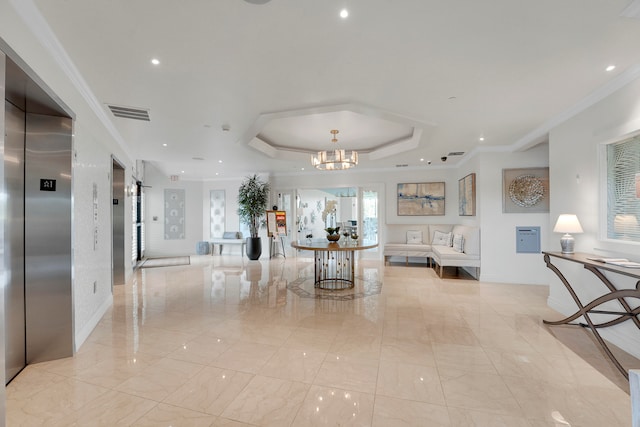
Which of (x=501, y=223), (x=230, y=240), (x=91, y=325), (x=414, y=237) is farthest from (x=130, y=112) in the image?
(x=414, y=237)

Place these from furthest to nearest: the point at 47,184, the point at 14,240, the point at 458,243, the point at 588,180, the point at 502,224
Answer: the point at 458,243 < the point at 502,224 < the point at 588,180 < the point at 47,184 < the point at 14,240

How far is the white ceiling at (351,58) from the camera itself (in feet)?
6.79

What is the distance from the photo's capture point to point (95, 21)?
2158 millimetres

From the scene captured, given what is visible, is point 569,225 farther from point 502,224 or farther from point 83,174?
point 83,174

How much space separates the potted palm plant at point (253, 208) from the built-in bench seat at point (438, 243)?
373 cm

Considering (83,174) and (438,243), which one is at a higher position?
(83,174)

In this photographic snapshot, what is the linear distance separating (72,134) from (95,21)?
1153 mm

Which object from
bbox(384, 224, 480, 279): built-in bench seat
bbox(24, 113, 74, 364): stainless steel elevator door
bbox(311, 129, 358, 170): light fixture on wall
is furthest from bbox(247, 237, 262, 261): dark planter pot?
bbox(24, 113, 74, 364): stainless steel elevator door

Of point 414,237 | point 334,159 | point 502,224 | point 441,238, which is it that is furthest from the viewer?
point 414,237

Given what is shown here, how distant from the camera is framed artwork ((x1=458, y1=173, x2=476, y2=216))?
6.30 metres

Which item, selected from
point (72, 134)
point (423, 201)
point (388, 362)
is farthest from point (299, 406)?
point (423, 201)

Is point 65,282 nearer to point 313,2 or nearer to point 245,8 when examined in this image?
point 245,8

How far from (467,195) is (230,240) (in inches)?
275

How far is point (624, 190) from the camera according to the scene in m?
3.07
